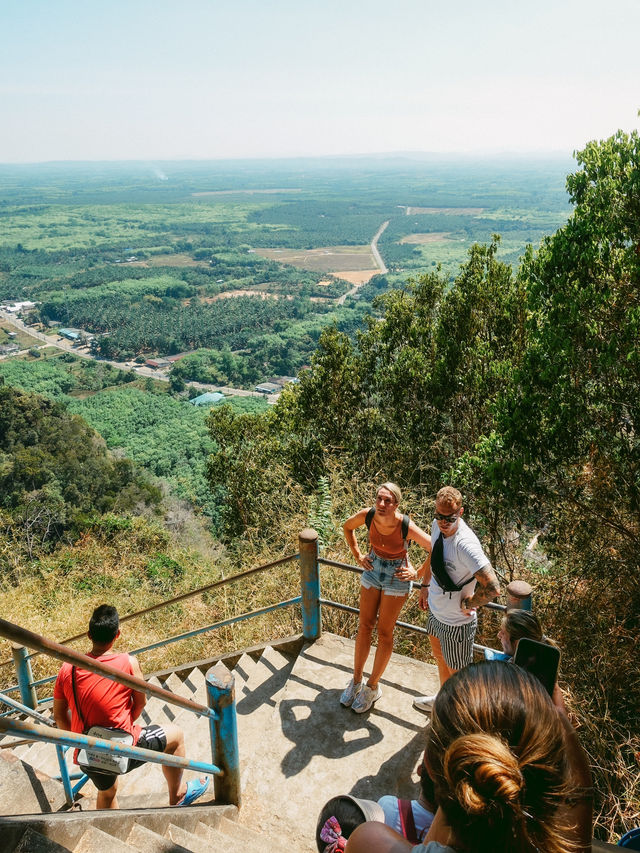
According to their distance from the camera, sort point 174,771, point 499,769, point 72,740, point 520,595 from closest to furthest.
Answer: point 499,769 < point 72,740 < point 174,771 < point 520,595

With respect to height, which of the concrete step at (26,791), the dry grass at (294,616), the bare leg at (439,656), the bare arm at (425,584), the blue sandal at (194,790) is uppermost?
the bare arm at (425,584)

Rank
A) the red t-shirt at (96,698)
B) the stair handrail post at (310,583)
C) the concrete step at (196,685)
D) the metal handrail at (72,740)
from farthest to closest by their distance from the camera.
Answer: the concrete step at (196,685)
the stair handrail post at (310,583)
the red t-shirt at (96,698)
the metal handrail at (72,740)

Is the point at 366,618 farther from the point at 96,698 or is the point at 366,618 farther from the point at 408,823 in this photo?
the point at 408,823

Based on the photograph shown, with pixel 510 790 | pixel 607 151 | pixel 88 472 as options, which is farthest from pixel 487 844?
pixel 88 472

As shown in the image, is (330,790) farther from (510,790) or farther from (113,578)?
(113,578)

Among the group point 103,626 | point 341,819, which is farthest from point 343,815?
point 103,626

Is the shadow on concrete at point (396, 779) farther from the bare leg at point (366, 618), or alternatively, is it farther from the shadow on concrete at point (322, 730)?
the bare leg at point (366, 618)

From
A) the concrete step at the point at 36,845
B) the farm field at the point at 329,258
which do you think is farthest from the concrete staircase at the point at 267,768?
the farm field at the point at 329,258
